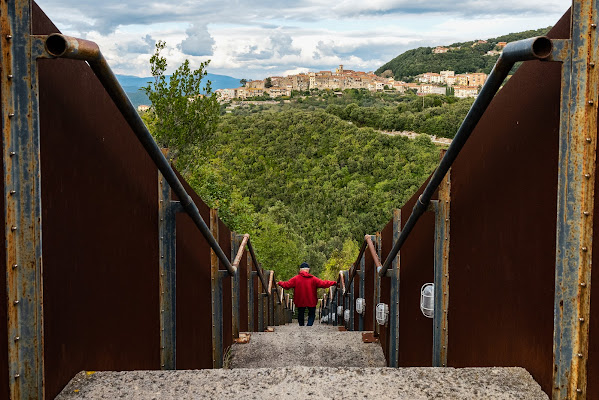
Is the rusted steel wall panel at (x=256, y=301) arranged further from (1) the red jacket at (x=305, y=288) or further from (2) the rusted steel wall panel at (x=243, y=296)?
(2) the rusted steel wall panel at (x=243, y=296)

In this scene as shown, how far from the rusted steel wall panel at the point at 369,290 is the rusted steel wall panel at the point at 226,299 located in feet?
5.55

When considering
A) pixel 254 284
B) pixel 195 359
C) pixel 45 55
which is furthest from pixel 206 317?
pixel 254 284

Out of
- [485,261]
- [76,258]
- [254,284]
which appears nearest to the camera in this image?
[76,258]

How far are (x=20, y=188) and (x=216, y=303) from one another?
2709mm

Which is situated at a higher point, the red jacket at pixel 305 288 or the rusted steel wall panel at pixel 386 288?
the rusted steel wall panel at pixel 386 288

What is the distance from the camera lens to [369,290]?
6574 mm

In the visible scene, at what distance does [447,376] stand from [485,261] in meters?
0.59

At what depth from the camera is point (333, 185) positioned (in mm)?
50906

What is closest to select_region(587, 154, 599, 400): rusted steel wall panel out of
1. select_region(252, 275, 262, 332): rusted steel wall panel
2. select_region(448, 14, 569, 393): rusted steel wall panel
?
select_region(448, 14, 569, 393): rusted steel wall panel

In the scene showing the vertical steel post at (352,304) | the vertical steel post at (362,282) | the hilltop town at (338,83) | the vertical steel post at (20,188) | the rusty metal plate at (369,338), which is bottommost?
the vertical steel post at (352,304)

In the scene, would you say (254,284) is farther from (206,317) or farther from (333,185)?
(333,185)

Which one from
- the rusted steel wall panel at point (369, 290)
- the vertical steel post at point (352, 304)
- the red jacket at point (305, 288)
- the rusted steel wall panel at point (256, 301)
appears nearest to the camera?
the rusted steel wall panel at point (369, 290)

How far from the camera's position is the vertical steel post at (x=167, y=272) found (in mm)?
2998

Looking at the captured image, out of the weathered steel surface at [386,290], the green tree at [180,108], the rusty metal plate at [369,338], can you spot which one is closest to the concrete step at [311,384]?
the weathered steel surface at [386,290]
